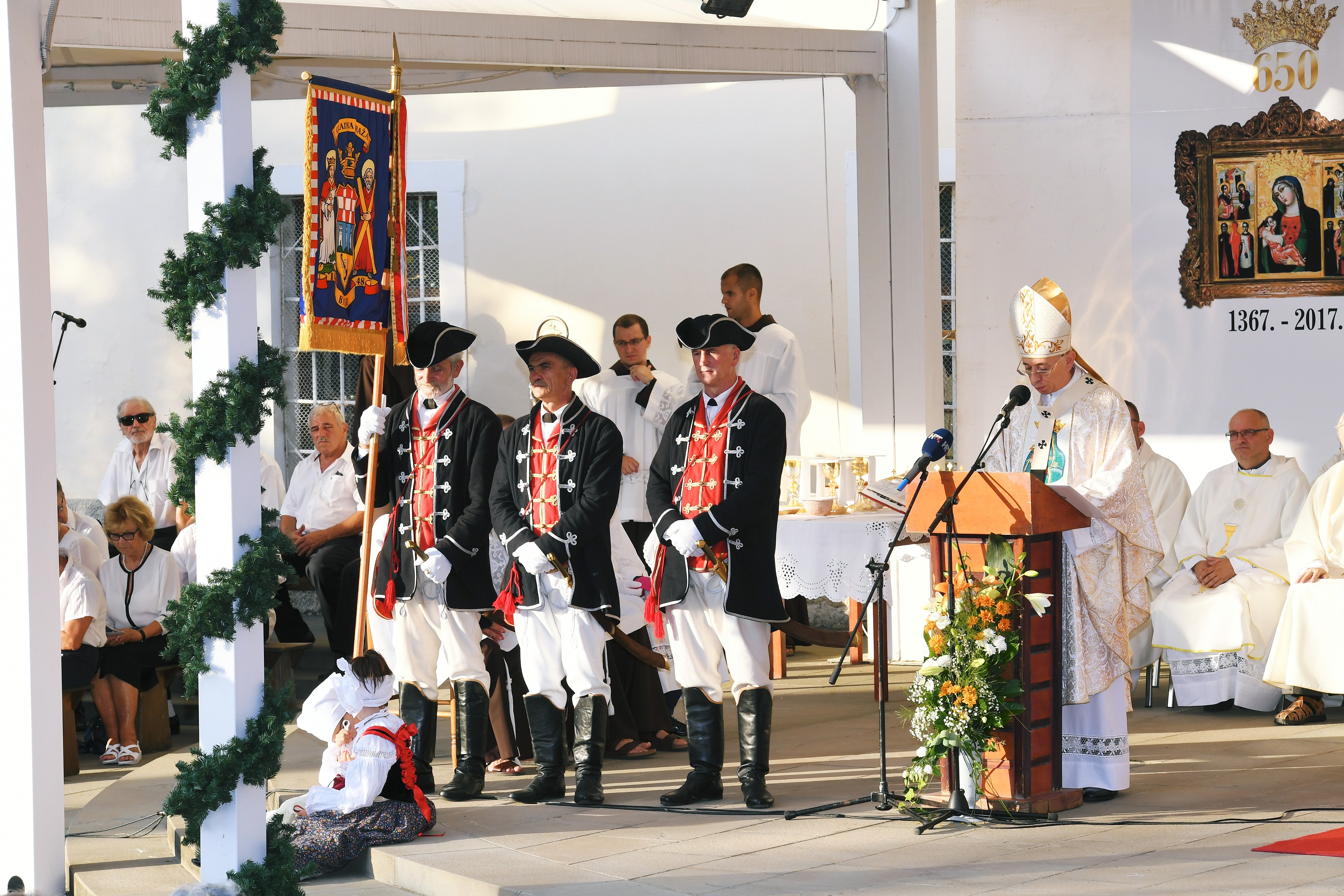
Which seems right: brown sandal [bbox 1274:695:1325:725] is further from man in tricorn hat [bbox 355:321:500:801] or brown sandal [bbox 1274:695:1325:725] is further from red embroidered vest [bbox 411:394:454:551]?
red embroidered vest [bbox 411:394:454:551]

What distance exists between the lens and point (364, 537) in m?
6.02

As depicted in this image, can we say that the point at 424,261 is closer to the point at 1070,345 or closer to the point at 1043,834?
the point at 1070,345

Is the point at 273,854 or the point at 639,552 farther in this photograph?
the point at 639,552

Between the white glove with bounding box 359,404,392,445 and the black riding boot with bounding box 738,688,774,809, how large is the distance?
1791 millimetres

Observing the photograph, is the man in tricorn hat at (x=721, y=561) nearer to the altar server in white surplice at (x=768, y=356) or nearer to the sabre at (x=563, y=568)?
the sabre at (x=563, y=568)

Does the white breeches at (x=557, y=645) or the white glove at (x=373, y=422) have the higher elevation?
the white glove at (x=373, y=422)

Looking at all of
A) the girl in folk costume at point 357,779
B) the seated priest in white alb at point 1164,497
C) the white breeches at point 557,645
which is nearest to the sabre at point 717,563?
the white breeches at point 557,645

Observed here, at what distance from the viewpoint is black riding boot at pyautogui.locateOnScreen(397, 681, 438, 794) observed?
620cm

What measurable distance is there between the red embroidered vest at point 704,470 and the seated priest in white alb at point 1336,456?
3287 mm

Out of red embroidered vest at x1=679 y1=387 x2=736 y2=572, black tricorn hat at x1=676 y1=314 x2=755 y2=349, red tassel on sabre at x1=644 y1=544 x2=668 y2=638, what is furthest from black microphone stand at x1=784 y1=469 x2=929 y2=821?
black tricorn hat at x1=676 y1=314 x2=755 y2=349

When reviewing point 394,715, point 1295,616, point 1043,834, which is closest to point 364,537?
point 394,715

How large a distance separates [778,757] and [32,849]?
3.16m

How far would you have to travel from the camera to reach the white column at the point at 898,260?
9.34m

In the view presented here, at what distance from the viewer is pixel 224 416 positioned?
427 cm
